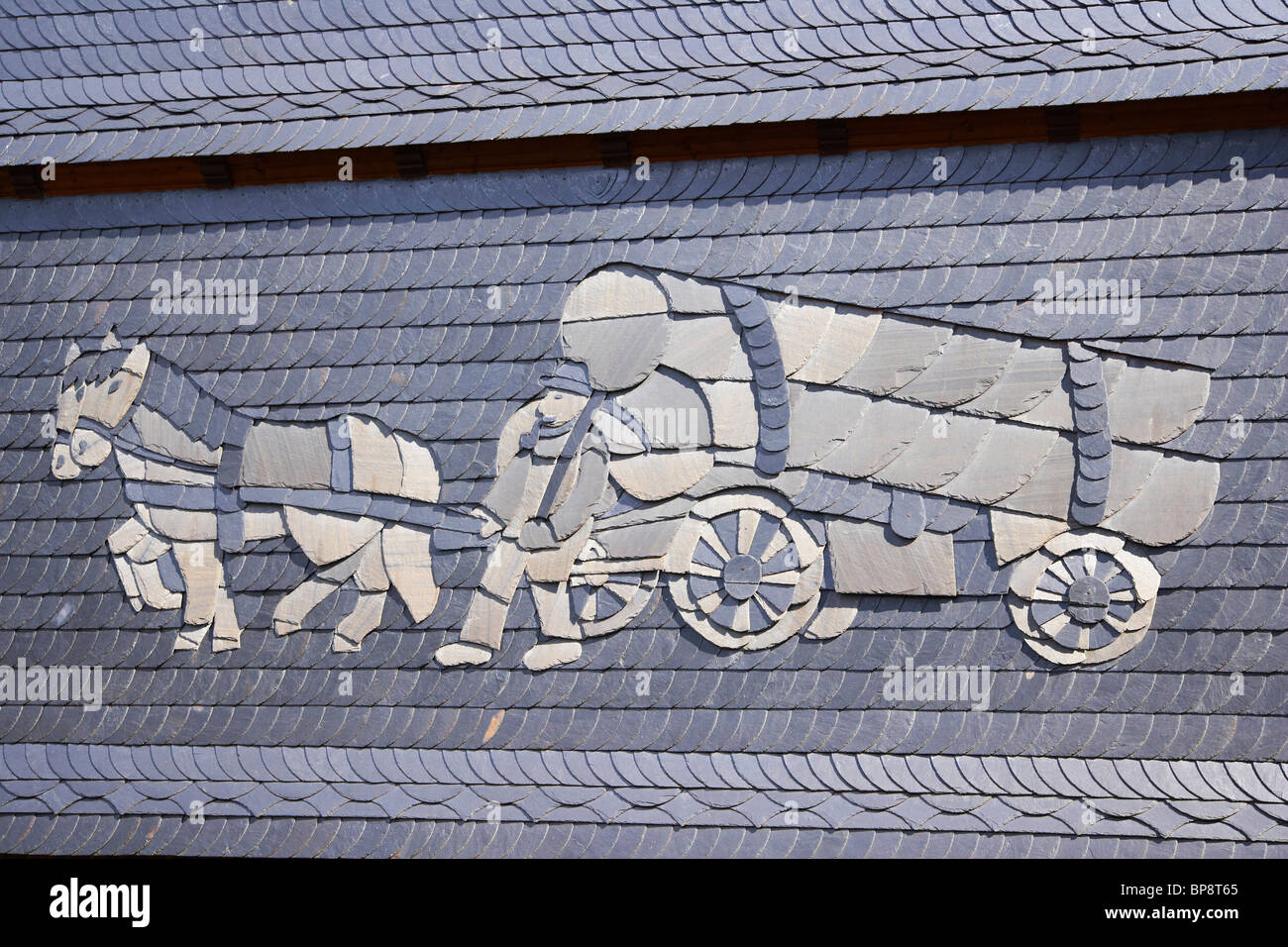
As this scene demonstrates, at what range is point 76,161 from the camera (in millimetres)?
5648

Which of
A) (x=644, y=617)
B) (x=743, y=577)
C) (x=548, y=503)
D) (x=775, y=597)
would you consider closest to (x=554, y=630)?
(x=644, y=617)

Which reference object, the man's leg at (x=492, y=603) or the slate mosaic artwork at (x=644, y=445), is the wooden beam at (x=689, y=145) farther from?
the man's leg at (x=492, y=603)

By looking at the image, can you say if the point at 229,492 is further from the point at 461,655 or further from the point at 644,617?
the point at 644,617

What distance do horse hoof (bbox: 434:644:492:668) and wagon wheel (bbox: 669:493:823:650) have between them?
95 centimetres

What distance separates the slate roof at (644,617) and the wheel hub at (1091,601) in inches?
9.4

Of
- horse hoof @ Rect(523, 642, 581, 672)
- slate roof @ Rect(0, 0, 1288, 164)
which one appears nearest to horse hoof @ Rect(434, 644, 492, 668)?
horse hoof @ Rect(523, 642, 581, 672)

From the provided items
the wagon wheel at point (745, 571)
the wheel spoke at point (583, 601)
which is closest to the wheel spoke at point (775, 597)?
the wagon wheel at point (745, 571)

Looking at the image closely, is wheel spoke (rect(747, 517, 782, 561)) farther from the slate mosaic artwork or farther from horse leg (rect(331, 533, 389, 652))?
horse leg (rect(331, 533, 389, 652))

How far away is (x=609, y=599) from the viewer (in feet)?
17.8

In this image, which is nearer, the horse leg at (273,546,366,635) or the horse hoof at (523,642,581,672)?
the horse hoof at (523,642,581,672)

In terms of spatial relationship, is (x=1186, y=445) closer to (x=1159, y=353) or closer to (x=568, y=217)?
(x=1159, y=353)

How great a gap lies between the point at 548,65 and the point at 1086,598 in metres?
3.44

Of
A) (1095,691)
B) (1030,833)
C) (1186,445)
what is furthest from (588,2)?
(1030,833)

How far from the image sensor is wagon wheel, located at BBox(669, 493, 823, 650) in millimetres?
5336
